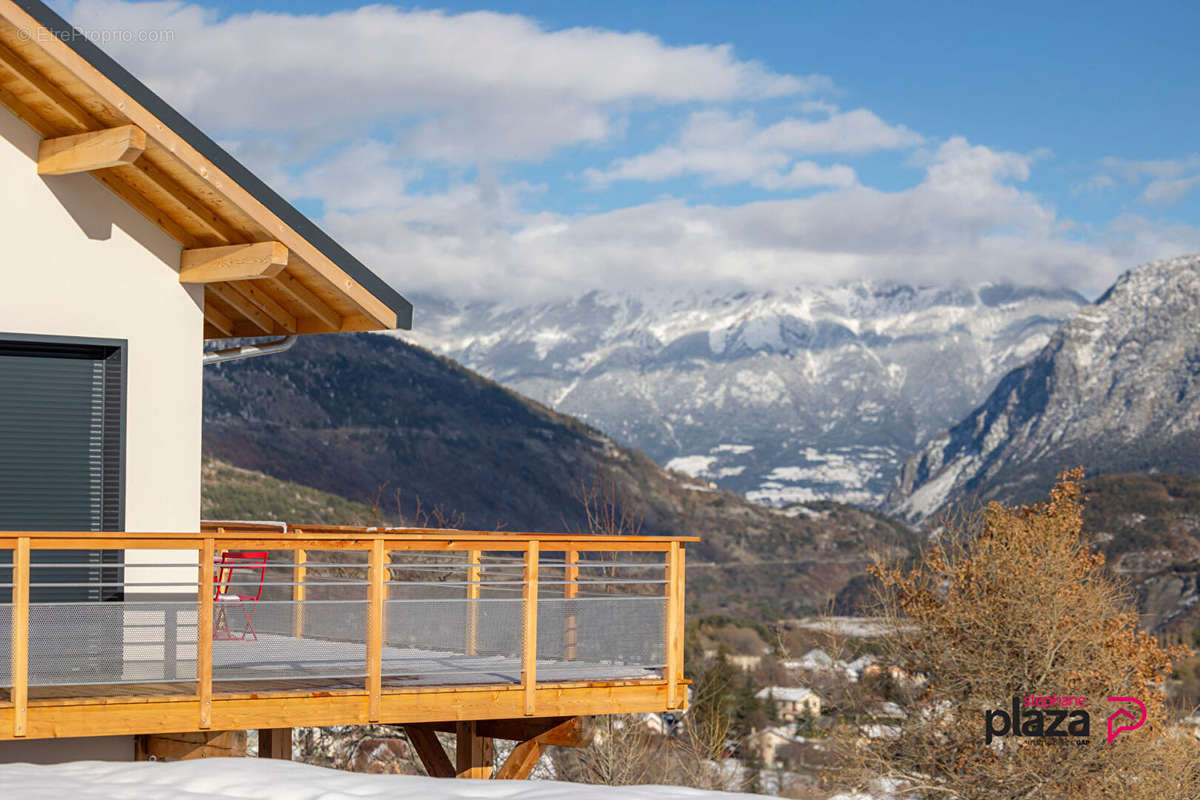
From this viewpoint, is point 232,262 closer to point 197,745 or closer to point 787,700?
point 197,745

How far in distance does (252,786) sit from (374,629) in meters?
1.43

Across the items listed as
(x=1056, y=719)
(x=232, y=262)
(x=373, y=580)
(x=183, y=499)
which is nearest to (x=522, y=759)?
(x=373, y=580)

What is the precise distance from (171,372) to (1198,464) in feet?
670

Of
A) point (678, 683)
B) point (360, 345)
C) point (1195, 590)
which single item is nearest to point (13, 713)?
point (678, 683)

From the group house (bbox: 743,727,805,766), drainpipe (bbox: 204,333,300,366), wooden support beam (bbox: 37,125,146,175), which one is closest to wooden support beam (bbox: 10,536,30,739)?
wooden support beam (bbox: 37,125,146,175)

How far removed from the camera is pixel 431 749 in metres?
10.9

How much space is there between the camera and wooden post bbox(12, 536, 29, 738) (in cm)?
759

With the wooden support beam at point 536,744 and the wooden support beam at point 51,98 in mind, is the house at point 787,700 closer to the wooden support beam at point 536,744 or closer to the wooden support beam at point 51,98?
the wooden support beam at point 536,744

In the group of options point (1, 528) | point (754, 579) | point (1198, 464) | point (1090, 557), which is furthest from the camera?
point (1198, 464)

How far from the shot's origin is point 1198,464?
636 ft

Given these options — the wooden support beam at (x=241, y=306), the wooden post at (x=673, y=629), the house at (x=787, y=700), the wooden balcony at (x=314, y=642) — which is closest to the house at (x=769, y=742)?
the house at (x=787, y=700)

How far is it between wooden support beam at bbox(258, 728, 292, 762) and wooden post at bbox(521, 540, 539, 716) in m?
2.05

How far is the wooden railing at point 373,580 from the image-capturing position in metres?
7.71

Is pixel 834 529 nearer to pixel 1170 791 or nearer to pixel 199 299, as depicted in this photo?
pixel 1170 791
